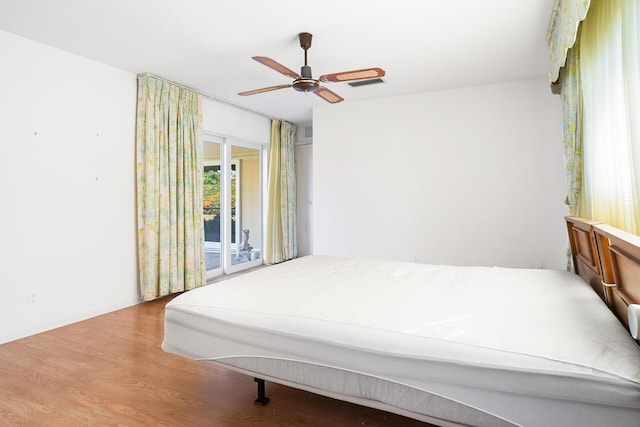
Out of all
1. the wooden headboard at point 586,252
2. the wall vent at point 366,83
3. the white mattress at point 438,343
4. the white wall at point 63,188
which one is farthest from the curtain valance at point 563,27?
the white wall at point 63,188

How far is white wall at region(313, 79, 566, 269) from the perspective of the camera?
405 centimetres

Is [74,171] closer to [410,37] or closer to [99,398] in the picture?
[99,398]

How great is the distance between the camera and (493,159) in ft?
13.9

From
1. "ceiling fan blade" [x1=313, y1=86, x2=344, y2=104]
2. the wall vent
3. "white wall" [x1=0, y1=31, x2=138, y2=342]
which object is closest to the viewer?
"white wall" [x1=0, y1=31, x2=138, y2=342]

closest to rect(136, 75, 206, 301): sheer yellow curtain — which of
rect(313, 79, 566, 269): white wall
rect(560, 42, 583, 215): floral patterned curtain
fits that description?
rect(313, 79, 566, 269): white wall

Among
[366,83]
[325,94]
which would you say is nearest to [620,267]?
[325,94]

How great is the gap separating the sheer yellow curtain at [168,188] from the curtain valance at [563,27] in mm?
3753

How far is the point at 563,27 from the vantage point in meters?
2.32

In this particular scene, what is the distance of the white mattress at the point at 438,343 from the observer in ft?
3.48

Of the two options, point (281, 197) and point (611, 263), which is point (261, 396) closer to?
point (611, 263)

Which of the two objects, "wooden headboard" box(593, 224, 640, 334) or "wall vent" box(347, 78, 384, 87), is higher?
"wall vent" box(347, 78, 384, 87)

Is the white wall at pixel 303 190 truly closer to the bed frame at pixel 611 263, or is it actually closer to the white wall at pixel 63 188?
the white wall at pixel 63 188

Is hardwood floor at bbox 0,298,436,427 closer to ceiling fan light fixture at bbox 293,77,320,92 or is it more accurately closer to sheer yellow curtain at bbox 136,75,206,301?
sheer yellow curtain at bbox 136,75,206,301

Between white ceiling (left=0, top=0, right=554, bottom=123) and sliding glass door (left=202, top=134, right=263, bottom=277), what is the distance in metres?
1.29
